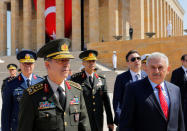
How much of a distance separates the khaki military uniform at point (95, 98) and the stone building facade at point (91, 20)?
22.6 m

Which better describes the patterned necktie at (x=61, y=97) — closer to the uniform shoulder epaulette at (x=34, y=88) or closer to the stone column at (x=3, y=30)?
the uniform shoulder epaulette at (x=34, y=88)

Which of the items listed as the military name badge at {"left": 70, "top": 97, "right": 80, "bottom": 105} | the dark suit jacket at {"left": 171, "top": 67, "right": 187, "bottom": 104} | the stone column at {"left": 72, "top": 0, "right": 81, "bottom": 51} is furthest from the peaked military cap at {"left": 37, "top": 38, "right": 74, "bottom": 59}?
the stone column at {"left": 72, "top": 0, "right": 81, "bottom": 51}

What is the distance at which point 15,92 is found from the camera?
3455 mm

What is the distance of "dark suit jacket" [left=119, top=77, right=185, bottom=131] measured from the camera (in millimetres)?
2258

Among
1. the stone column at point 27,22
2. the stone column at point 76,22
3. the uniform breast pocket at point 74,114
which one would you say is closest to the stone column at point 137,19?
the stone column at point 76,22

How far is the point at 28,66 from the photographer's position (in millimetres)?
3807

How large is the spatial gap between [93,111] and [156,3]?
3404cm

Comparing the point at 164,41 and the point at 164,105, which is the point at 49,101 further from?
the point at 164,41

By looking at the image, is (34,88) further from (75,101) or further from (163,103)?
(163,103)

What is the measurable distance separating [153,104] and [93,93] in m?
1.80

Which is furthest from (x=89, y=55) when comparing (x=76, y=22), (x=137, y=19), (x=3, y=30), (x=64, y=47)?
(x=3, y=30)

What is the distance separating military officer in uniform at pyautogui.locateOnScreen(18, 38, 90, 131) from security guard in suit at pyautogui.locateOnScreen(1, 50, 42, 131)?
133cm

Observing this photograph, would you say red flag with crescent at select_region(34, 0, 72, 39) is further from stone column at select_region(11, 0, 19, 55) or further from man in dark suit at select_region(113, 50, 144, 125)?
man in dark suit at select_region(113, 50, 144, 125)

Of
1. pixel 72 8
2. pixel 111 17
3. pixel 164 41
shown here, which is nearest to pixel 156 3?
pixel 111 17
